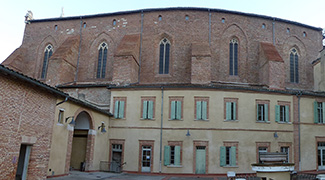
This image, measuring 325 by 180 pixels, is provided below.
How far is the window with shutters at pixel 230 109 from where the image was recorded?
2020cm

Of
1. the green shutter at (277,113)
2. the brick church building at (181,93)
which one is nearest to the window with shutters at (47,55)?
the brick church building at (181,93)

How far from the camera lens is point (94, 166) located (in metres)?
18.9

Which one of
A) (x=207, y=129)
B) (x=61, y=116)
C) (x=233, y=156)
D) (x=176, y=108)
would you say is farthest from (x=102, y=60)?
(x=233, y=156)

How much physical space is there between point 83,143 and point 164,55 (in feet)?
37.0

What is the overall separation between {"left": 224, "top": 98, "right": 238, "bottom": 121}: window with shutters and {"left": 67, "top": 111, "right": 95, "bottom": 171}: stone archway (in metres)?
9.40

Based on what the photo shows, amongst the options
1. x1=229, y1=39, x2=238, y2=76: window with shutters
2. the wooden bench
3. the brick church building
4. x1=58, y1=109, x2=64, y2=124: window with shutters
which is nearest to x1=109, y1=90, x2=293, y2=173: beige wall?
the brick church building

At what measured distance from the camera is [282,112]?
21047 millimetres

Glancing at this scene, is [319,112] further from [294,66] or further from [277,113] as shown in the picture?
[294,66]

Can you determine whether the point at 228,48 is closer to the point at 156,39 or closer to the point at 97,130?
the point at 156,39

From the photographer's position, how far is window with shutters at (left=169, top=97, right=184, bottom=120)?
20266 mm

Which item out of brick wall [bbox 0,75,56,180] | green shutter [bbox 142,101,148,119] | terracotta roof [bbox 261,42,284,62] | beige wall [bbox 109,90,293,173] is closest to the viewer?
brick wall [bbox 0,75,56,180]

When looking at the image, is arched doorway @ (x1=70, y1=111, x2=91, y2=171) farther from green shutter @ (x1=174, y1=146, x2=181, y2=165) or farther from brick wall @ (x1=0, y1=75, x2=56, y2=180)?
green shutter @ (x1=174, y1=146, x2=181, y2=165)

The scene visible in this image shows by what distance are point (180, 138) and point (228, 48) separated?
1113 centimetres

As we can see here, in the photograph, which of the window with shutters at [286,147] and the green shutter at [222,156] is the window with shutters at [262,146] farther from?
the green shutter at [222,156]
